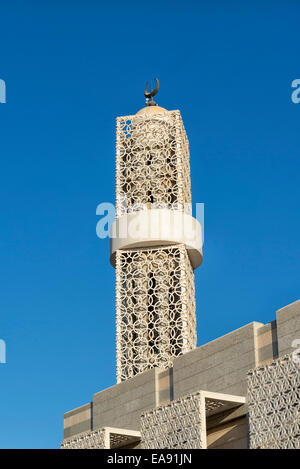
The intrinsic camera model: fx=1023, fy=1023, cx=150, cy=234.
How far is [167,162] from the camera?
37.0 metres

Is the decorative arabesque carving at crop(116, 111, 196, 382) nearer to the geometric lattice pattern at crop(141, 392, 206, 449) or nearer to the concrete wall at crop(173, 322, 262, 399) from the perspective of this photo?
the concrete wall at crop(173, 322, 262, 399)

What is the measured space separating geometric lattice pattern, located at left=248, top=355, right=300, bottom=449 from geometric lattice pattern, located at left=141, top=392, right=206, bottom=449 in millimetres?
1569

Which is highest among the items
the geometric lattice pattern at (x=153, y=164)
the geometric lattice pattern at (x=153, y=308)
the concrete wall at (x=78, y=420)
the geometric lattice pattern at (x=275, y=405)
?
the geometric lattice pattern at (x=153, y=164)

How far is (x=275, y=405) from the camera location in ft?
77.3

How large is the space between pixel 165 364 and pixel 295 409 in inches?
443

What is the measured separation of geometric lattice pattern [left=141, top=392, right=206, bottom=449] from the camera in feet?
82.5

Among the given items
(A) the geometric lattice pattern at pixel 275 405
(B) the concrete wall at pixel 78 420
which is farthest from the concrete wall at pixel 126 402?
(A) the geometric lattice pattern at pixel 275 405

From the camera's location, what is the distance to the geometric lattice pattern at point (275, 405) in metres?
23.0

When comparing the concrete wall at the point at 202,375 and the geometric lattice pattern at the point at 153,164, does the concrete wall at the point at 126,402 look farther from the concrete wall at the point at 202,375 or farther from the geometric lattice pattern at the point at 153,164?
the geometric lattice pattern at the point at 153,164

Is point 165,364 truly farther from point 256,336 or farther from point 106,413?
point 256,336

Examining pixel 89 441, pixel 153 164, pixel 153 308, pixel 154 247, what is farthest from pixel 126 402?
pixel 153 164

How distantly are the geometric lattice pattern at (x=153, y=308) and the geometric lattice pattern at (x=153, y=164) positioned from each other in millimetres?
1994

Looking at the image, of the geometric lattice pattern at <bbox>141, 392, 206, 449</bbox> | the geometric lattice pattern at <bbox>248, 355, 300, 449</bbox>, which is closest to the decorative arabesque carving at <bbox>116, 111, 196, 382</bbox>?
the geometric lattice pattern at <bbox>141, 392, 206, 449</bbox>
